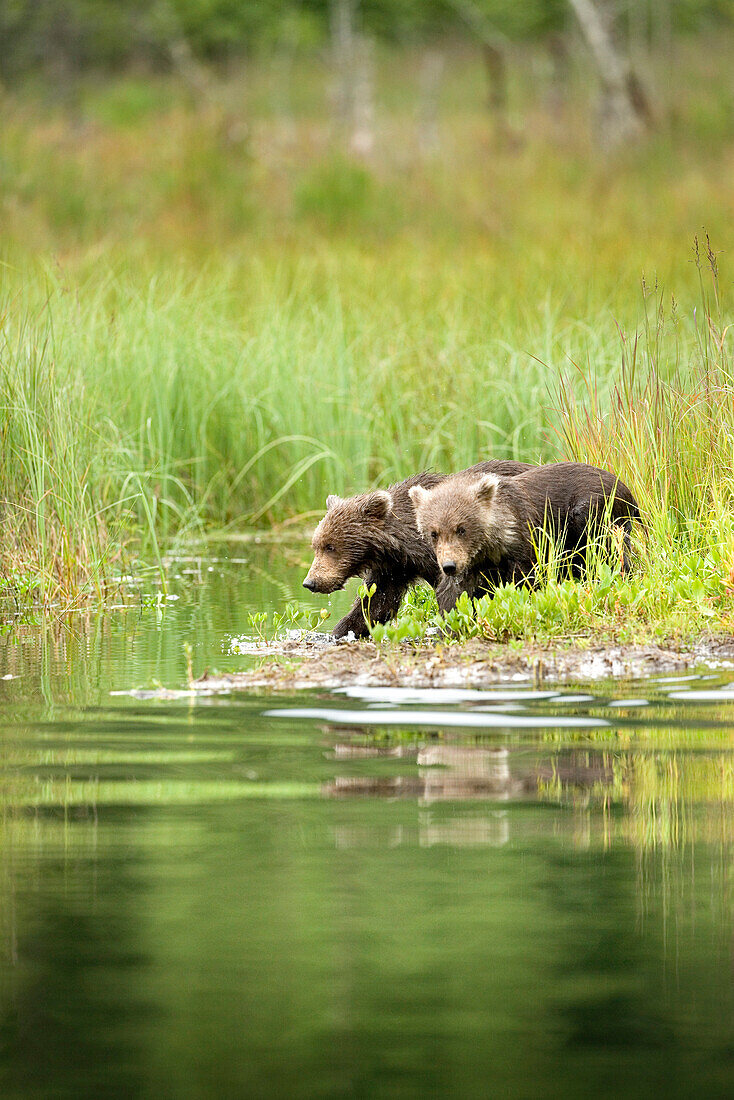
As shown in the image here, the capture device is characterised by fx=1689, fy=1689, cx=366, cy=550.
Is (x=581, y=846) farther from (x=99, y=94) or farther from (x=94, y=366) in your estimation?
(x=99, y=94)

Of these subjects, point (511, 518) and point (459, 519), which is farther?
point (511, 518)

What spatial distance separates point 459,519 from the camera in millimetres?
8344

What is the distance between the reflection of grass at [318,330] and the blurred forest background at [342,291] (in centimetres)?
4

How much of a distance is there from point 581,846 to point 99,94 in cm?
5088

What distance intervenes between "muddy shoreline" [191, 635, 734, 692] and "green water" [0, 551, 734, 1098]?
1.11ft

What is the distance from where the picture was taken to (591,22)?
28609 mm

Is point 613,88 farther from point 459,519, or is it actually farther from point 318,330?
point 459,519

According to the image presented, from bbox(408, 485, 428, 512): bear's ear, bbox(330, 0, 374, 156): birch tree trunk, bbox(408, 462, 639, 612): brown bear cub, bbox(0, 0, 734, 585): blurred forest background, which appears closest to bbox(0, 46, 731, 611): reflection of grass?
bbox(0, 0, 734, 585): blurred forest background

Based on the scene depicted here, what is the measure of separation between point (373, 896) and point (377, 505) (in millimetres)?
4906

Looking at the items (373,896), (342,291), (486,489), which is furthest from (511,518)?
(342,291)

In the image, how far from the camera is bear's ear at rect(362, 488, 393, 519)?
9047 mm

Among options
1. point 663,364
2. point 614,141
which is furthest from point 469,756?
point 614,141

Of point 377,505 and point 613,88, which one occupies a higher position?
point 613,88

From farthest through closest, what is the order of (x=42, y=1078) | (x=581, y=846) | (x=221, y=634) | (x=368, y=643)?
(x=221, y=634), (x=368, y=643), (x=581, y=846), (x=42, y=1078)
